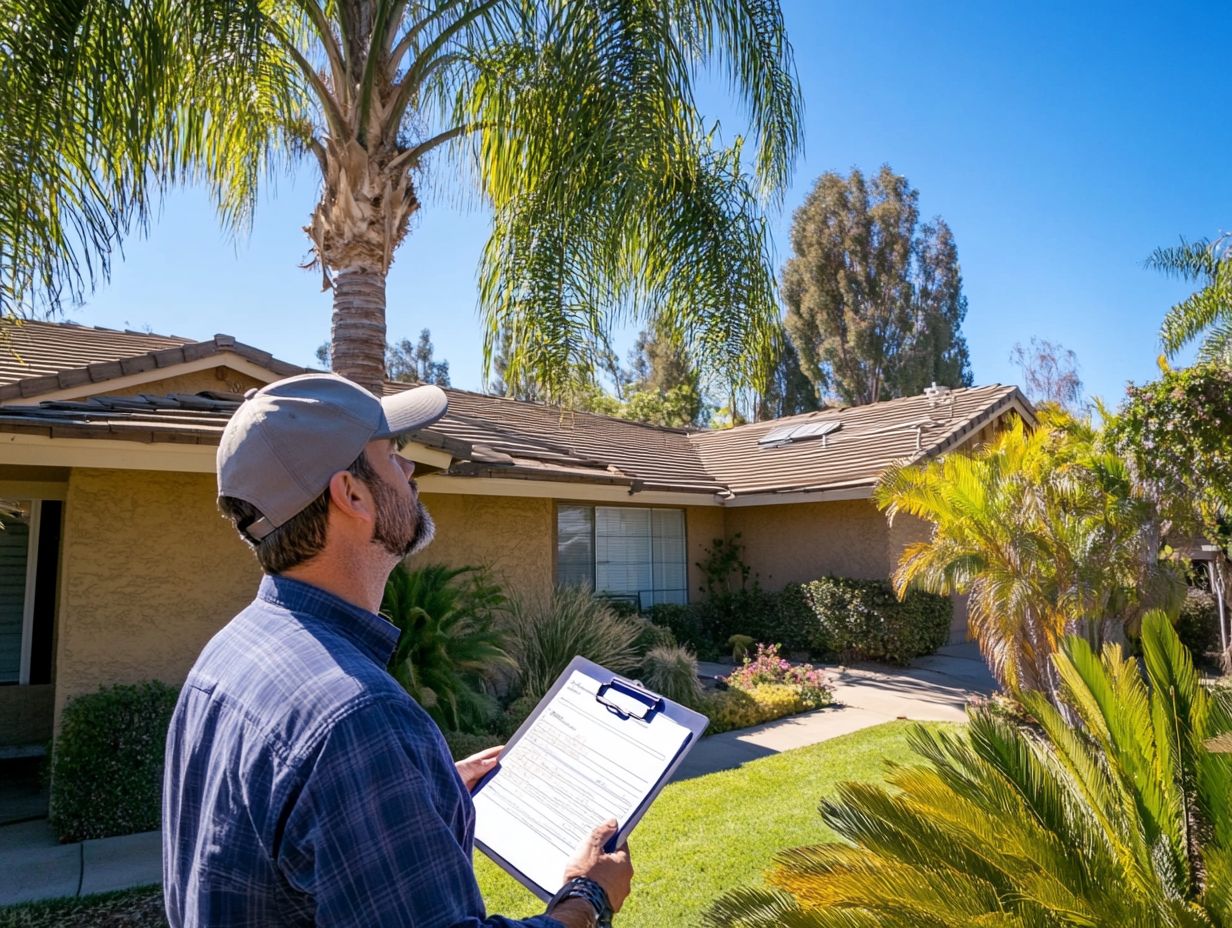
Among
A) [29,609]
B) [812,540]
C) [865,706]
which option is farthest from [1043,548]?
[29,609]

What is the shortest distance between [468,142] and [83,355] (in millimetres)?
5698

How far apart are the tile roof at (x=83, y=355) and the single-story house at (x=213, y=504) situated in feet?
0.08

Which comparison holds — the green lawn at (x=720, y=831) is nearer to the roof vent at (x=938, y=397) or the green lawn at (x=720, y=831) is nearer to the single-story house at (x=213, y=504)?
the single-story house at (x=213, y=504)

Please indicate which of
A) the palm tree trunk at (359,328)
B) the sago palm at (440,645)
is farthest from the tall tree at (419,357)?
the palm tree trunk at (359,328)

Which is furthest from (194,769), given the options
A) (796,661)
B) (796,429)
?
(796,429)

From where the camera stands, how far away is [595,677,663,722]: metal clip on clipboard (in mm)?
2137

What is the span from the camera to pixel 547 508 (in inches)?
445

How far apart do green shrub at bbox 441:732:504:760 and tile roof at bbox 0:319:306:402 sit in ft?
14.2

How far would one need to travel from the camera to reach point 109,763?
6.04m

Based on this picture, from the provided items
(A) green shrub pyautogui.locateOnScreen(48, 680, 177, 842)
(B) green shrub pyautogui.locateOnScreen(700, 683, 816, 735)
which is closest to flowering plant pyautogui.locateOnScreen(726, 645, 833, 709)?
(B) green shrub pyautogui.locateOnScreen(700, 683, 816, 735)

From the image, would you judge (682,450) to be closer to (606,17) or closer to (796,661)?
(796,661)

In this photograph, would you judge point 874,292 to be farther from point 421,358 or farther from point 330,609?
point 330,609

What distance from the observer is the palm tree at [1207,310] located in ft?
48.0

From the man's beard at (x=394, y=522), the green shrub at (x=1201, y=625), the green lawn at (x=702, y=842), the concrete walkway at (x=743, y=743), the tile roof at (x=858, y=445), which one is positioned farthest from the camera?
the tile roof at (x=858, y=445)
